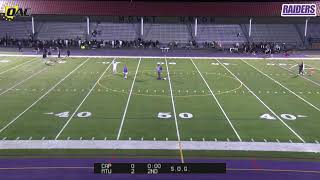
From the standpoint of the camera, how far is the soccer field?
1886 cm

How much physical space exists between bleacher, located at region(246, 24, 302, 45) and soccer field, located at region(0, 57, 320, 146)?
25.8 metres

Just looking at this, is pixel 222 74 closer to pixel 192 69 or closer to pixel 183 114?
pixel 192 69

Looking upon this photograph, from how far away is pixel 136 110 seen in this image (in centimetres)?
2283

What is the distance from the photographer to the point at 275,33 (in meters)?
65.6

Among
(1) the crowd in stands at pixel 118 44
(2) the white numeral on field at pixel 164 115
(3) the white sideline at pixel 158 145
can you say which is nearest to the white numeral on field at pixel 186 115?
(2) the white numeral on field at pixel 164 115

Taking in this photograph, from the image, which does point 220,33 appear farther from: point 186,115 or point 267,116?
point 186,115

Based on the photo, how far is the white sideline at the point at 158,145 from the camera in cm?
1678

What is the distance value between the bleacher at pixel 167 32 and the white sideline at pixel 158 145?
46.2 m

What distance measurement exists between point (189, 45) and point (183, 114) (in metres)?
37.8

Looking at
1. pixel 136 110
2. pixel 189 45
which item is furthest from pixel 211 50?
pixel 136 110

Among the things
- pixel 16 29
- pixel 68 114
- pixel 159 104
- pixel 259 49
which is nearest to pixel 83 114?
pixel 68 114

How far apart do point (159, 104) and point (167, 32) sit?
42054 mm

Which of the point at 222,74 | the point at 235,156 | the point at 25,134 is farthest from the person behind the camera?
the point at 222,74

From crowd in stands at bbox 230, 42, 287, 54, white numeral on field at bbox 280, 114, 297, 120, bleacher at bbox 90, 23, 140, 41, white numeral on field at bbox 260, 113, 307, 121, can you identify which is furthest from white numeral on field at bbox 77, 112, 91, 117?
bleacher at bbox 90, 23, 140, 41
